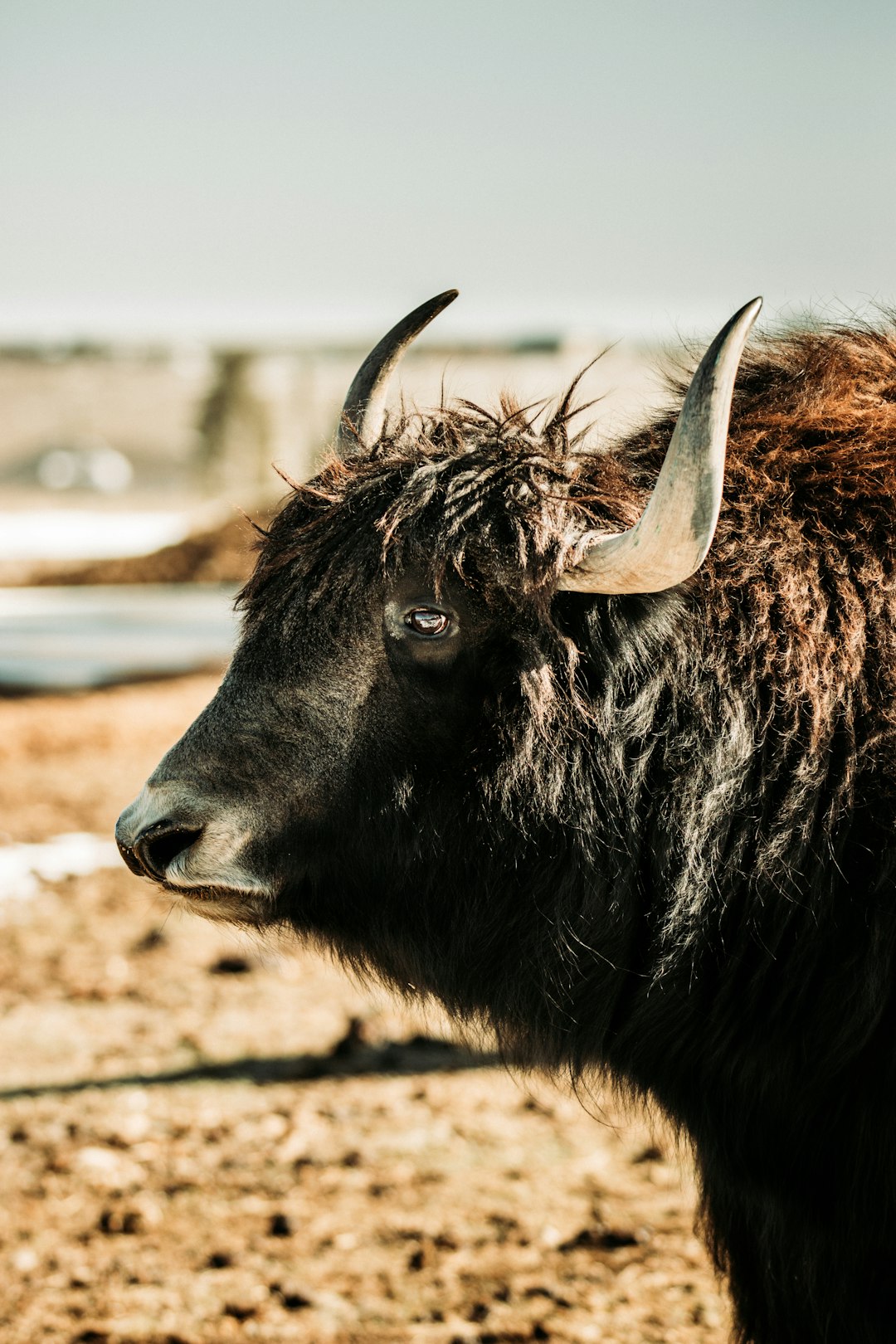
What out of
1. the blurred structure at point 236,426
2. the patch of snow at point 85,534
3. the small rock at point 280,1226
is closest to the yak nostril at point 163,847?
the small rock at point 280,1226

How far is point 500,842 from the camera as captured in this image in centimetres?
281

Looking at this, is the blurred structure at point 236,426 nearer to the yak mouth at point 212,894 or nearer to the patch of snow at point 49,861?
the patch of snow at point 49,861

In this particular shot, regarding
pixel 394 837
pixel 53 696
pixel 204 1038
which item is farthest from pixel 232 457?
pixel 394 837

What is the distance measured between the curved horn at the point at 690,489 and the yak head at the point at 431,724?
14 centimetres

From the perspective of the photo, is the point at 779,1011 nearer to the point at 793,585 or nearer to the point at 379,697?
the point at 793,585

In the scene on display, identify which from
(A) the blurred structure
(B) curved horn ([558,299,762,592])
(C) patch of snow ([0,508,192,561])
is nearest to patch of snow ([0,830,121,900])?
(B) curved horn ([558,299,762,592])

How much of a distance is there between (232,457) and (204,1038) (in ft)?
38.1

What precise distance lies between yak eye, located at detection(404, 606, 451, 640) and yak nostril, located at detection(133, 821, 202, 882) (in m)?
0.68

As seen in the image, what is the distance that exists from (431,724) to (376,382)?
101cm

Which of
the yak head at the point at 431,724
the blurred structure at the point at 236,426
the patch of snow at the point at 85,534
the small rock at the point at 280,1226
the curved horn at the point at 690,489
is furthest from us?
the patch of snow at the point at 85,534

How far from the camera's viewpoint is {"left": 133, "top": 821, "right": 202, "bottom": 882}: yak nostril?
109 inches

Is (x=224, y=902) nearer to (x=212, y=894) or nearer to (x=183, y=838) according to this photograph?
(x=212, y=894)

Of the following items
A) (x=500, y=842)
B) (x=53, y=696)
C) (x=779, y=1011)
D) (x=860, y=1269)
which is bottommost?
(x=53, y=696)

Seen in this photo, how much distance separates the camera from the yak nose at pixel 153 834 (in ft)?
9.04
